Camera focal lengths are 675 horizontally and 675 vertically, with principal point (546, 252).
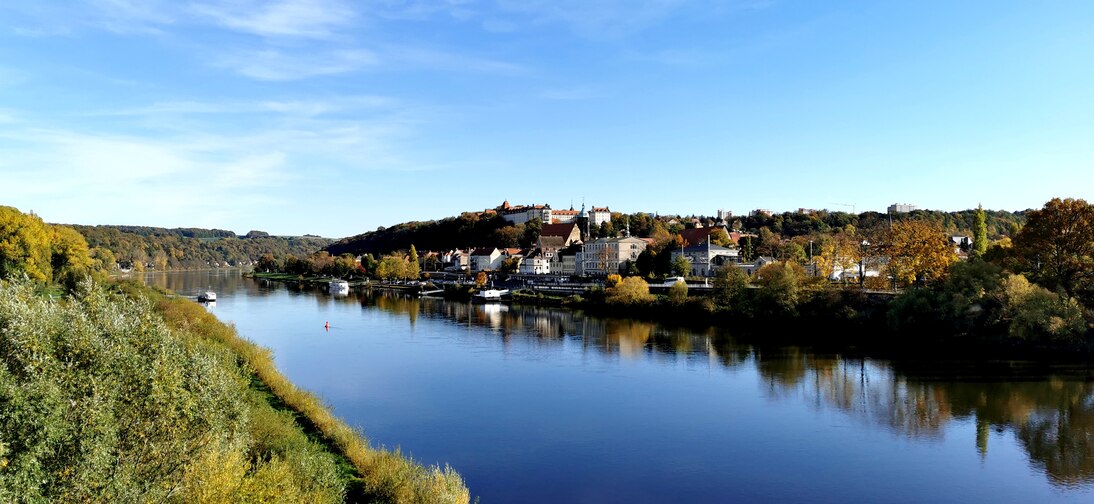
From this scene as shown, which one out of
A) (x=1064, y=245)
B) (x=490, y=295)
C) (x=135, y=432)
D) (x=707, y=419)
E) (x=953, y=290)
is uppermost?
(x=1064, y=245)

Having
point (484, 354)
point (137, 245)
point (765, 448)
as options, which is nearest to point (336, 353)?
point (484, 354)

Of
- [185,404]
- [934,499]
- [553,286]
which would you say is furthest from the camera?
[553,286]

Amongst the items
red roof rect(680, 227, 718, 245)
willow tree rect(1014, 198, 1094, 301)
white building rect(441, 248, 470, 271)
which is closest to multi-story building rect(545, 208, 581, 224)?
white building rect(441, 248, 470, 271)

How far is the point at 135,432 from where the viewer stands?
28.0ft

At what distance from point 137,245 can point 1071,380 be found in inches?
5570

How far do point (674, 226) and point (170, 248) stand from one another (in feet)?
361

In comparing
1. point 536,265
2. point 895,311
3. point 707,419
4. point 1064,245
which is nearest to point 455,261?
point 536,265

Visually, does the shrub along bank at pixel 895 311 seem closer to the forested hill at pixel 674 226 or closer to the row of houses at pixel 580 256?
the row of houses at pixel 580 256

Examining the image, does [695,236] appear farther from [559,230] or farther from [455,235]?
→ [455,235]

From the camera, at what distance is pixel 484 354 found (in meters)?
29.0

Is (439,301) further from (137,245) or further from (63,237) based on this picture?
(137,245)

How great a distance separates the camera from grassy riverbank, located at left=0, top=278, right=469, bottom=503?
24.1 ft

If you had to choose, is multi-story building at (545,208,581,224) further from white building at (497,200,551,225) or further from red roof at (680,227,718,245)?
red roof at (680,227,718,245)

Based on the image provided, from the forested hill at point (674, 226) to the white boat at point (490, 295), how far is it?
2492cm
